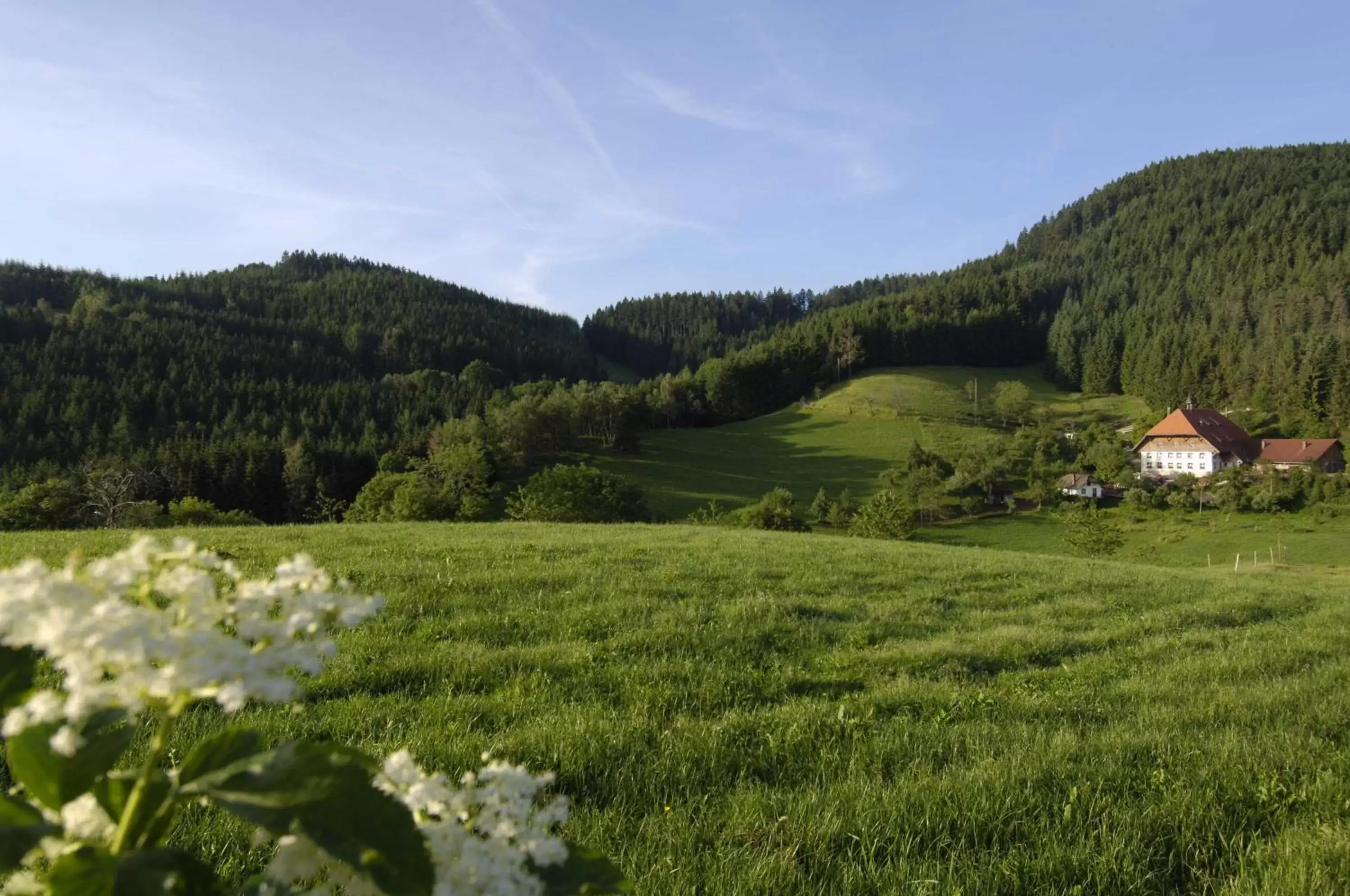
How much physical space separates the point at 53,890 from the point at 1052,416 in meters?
153

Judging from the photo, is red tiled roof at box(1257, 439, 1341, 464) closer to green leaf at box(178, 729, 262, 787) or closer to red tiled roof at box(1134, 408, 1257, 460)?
red tiled roof at box(1134, 408, 1257, 460)

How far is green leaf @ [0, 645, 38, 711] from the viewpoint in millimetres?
1346

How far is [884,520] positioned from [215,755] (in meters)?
69.6

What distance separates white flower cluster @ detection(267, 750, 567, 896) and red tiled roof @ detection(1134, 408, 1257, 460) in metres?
133

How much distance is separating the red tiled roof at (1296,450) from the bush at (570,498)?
9556 centimetres

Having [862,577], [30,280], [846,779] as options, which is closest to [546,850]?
[846,779]

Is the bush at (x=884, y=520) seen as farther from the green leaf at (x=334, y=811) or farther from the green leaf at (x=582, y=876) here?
the green leaf at (x=334, y=811)

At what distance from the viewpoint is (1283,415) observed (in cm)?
12156

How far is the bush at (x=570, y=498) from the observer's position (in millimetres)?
57375

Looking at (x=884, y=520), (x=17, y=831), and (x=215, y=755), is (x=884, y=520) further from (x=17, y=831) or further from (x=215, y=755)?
(x=17, y=831)

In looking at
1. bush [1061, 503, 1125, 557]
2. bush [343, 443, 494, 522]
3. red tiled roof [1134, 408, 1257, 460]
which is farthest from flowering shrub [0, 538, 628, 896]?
red tiled roof [1134, 408, 1257, 460]

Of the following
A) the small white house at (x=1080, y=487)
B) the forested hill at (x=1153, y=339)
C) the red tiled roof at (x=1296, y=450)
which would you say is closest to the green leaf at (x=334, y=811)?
the small white house at (x=1080, y=487)

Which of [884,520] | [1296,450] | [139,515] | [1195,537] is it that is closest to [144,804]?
[139,515]

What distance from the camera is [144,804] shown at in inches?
53.5
